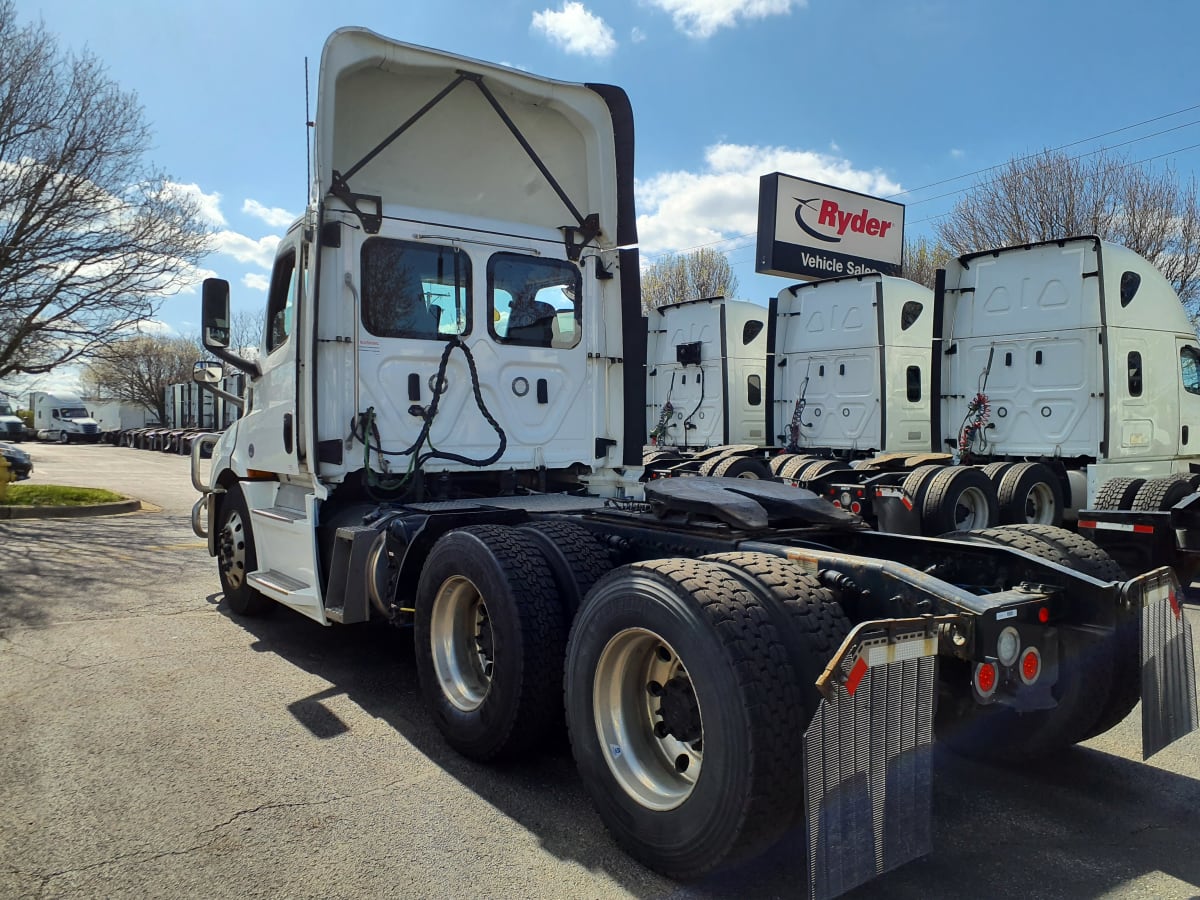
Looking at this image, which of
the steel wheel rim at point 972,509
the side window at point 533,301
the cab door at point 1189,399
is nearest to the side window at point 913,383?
the steel wheel rim at point 972,509

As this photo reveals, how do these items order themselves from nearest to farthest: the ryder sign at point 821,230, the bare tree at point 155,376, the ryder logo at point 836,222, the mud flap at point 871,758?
the mud flap at point 871,758 < the ryder sign at point 821,230 < the ryder logo at point 836,222 < the bare tree at point 155,376

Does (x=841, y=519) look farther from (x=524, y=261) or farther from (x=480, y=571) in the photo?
Result: (x=524, y=261)

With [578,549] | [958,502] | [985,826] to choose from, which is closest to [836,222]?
[958,502]

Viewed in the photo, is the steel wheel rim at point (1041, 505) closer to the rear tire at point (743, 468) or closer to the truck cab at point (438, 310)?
the rear tire at point (743, 468)

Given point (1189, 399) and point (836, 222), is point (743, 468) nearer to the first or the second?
point (1189, 399)

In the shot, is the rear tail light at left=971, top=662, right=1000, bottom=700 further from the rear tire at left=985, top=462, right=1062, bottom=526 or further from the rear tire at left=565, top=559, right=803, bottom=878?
the rear tire at left=985, top=462, right=1062, bottom=526

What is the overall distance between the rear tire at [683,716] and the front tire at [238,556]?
411cm

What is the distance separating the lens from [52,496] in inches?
576

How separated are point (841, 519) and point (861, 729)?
1674mm

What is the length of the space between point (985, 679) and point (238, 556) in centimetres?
570

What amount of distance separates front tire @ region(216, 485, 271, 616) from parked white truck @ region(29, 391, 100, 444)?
5495 cm

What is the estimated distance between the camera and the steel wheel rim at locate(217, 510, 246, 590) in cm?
684

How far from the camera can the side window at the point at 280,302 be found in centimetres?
614

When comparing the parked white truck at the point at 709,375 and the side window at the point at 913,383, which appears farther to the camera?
the parked white truck at the point at 709,375
